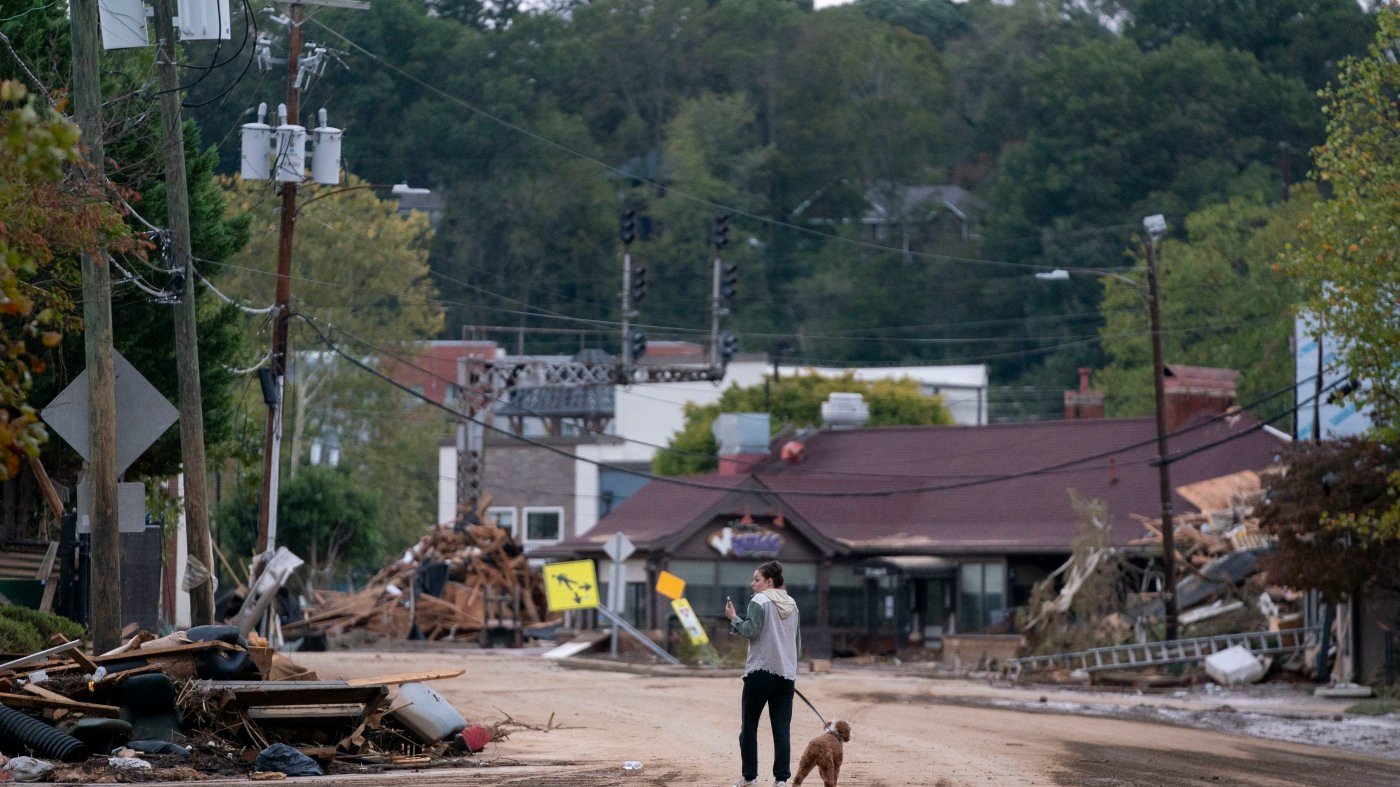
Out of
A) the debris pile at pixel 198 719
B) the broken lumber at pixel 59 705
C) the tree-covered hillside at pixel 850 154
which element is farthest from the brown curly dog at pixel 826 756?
the tree-covered hillside at pixel 850 154

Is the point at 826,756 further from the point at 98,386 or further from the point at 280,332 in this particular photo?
the point at 280,332

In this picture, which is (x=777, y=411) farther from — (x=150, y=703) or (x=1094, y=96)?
(x=150, y=703)

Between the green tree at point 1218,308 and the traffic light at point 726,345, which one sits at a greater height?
the green tree at point 1218,308

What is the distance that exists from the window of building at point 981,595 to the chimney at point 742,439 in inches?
346

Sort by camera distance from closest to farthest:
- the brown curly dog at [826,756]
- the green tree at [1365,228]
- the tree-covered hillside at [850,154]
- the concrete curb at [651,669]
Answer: the brown curly dog at [826,756], the green tree at [1365,228], the concrete curb at [651,669], the tree-covered hillside at [850,154]

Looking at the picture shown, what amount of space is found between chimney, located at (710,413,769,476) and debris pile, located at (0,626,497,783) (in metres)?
34.6

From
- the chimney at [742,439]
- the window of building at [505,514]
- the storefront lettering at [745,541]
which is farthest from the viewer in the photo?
the window of building at [505,514]

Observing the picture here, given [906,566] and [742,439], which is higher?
[742,439]

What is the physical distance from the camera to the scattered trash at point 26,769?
14453 mm

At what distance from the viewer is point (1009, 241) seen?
94.4 meters

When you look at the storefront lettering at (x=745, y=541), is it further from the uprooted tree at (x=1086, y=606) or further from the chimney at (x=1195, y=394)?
the chimney at (x=1195, y=394)

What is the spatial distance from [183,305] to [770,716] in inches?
415

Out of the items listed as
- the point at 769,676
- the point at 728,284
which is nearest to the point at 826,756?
the point at 769,676

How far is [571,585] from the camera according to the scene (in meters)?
36.4
